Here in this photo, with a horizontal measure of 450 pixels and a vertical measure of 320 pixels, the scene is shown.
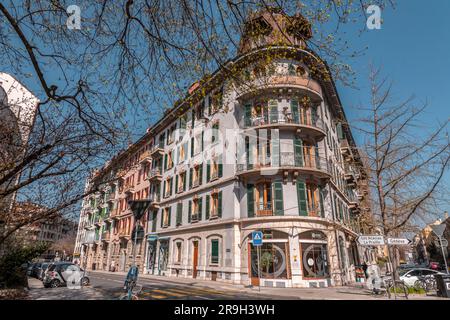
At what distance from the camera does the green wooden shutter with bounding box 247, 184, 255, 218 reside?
20219 mm

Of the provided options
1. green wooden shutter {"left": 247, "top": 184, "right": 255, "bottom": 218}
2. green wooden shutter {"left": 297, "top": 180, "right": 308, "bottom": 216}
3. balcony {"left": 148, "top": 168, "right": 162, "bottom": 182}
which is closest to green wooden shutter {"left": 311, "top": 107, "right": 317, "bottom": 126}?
green wooden shutter {"left": 297, "top": 180, "right": 308, "bottom": 216}

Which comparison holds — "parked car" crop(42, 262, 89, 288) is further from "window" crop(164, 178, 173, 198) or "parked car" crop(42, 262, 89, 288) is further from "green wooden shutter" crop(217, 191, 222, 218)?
"window" crop(164, 178, 173, 198)

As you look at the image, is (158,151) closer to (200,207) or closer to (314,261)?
(200,207)

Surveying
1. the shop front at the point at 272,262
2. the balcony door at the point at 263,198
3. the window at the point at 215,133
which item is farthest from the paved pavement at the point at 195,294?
the window at the point at 215,133

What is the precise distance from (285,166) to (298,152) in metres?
1.95

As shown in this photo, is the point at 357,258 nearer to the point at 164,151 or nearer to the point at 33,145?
the point at 164,151

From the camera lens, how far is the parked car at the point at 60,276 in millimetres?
16344

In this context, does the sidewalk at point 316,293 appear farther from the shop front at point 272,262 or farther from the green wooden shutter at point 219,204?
the green wooden shutter at point 219,204

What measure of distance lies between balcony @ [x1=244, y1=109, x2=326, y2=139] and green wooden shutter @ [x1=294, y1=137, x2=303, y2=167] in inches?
37.8

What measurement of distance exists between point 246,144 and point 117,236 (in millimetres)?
25726

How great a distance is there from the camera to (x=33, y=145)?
6.54m

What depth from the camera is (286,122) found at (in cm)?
2069
